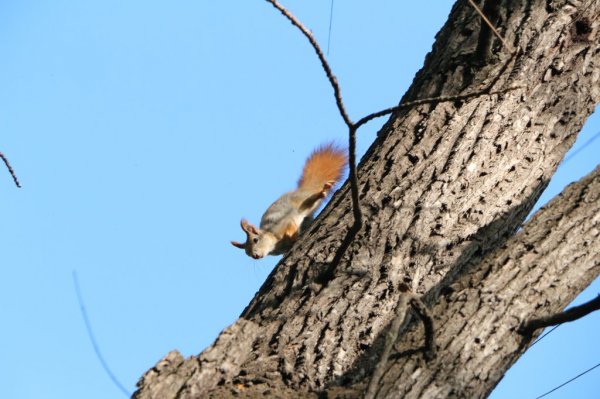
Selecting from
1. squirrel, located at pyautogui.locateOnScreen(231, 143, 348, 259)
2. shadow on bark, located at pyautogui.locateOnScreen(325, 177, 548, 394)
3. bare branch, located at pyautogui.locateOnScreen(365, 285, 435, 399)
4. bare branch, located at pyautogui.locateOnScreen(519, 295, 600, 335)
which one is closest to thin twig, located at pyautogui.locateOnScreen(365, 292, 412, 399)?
bare branch, located at pyautogui.locateOnScreen(365, 285, 435, 399)

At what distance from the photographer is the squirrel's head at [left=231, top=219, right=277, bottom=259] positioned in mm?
5961

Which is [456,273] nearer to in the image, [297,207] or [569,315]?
[569,315]

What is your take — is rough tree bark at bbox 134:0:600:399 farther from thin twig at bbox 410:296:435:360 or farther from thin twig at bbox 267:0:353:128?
thin twig at bbox 267:0:353:128

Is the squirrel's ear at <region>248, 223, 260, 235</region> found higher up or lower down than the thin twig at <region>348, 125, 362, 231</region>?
higher up

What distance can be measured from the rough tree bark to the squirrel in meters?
2.31

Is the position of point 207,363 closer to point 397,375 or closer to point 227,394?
point 227,394

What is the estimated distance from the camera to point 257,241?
601cm

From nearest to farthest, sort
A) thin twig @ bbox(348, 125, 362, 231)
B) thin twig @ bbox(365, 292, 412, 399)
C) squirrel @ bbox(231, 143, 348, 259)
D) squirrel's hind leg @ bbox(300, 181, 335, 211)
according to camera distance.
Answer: thin twig @ bbox(365, 292, 412, 399)
thin twig @ bbox(348, 125, 362, 231)
squirrel's hind leg @ bbox(300, 181, 335, 211)
squirrel @ bbox(231, 143, 348, 259)

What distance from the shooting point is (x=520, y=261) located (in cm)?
215

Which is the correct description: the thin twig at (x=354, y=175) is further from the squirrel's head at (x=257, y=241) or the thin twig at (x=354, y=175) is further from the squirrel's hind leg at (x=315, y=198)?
the squirrel's head at (x=257, y=241)

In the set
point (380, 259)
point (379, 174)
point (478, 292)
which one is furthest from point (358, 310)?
point (379, 174)

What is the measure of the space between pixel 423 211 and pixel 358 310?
417 mm

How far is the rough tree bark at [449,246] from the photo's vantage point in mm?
2020

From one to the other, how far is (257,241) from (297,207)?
540mm
